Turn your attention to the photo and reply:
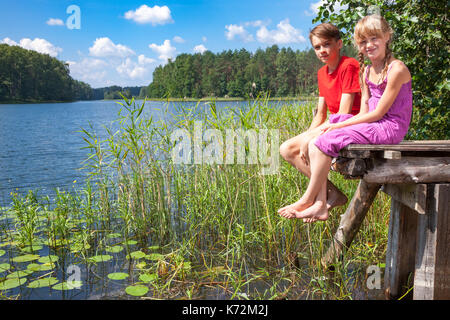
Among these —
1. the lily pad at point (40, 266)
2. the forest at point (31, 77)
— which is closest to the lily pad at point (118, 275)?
the lily pad at point (40, 266)

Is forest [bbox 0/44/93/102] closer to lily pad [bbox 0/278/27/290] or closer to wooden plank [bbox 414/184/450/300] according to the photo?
lily pad [bbox 0/278/27/290]

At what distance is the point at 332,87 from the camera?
2.78 metres

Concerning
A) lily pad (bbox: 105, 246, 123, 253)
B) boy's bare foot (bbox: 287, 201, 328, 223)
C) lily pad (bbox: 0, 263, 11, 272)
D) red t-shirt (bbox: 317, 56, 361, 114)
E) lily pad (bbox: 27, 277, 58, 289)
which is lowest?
lily pad (bbox: 27, 277, 58, 289)

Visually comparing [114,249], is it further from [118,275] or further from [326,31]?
[326,31]

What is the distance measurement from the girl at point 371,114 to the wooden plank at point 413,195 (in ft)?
1.07

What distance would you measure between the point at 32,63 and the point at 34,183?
54422mm

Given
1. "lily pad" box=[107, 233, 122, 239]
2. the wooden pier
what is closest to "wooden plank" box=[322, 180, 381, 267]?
the wooden pier

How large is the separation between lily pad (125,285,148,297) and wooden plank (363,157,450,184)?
2.09 meters

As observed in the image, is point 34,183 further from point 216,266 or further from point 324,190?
point 324,190

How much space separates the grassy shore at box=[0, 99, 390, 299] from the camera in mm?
3256

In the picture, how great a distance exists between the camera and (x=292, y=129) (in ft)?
15.5

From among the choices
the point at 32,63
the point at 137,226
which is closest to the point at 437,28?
the point at 137,226

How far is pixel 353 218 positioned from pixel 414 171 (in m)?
0.91

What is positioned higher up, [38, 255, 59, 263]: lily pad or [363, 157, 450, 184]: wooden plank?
[363, 157, 450, 184]: wooden plank
